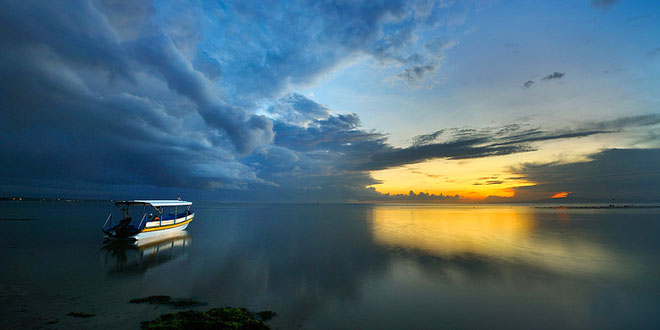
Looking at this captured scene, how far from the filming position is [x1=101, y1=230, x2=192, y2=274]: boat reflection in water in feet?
71.9

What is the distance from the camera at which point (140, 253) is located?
2730 cm

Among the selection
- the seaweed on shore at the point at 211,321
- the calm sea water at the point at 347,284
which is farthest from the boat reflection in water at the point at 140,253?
the seaweed on shore at the point at 211,321

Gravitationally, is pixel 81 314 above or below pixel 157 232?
below

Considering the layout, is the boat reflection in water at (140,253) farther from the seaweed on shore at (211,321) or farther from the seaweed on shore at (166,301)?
the seaweed on shore at (211,321)

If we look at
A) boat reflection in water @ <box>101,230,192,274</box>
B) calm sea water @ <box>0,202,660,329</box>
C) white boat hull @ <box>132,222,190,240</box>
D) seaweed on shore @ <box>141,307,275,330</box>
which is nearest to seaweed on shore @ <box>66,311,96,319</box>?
calm sea water @ <box>0,202,660,329</box>

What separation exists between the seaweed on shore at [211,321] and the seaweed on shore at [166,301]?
1.93 meters

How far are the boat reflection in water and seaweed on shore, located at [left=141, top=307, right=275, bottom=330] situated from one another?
11942 mm

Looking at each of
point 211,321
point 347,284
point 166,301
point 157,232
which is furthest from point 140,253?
point 347,284

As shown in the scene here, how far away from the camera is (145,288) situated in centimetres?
1647

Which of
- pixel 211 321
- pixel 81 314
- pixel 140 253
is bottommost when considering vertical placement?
pixel 140 253

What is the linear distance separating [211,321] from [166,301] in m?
4.89

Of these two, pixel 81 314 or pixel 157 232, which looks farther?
pixel 157 232

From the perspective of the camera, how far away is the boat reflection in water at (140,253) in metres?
21.9

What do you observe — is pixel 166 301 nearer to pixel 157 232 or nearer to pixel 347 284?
pixel 347 284
